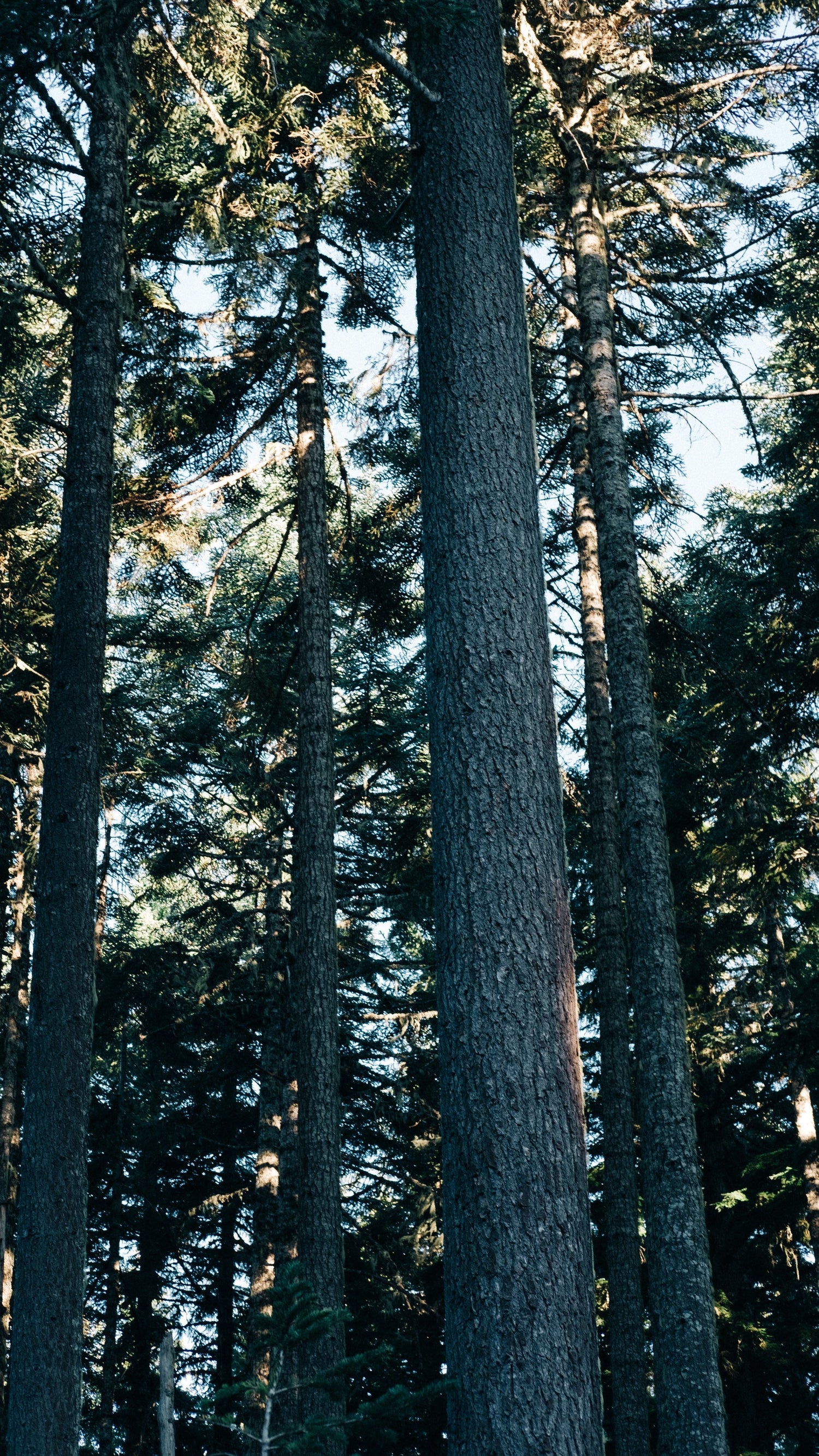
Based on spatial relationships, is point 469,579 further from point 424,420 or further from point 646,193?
point 646,193

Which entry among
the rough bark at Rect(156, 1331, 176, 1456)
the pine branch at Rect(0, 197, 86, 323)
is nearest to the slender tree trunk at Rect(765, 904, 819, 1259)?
the rough bark at Rect(156, 1331, 176, 1456)

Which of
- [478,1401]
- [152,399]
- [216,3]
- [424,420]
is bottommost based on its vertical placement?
[478,1401]

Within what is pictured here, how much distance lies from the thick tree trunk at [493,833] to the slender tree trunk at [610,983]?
4.25m

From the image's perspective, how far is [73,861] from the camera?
6.62m

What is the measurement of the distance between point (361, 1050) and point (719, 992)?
18.2 feet

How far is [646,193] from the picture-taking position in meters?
11.1

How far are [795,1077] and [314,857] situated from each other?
7816 mm

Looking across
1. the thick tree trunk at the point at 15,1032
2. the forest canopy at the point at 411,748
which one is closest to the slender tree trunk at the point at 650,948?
the forest canopy at the point at 411,748

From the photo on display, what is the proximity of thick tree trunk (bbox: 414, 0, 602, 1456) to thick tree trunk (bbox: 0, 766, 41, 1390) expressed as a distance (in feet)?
36.2

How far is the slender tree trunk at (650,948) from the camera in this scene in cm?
643

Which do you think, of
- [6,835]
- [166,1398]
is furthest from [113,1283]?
[166,1398]

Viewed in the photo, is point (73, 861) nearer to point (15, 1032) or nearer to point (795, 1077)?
point (15, 1032)

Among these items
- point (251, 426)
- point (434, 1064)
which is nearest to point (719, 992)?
point (434, 1064)

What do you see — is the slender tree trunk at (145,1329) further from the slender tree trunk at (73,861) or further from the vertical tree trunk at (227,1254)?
the slender tree trunk at (73,861)
